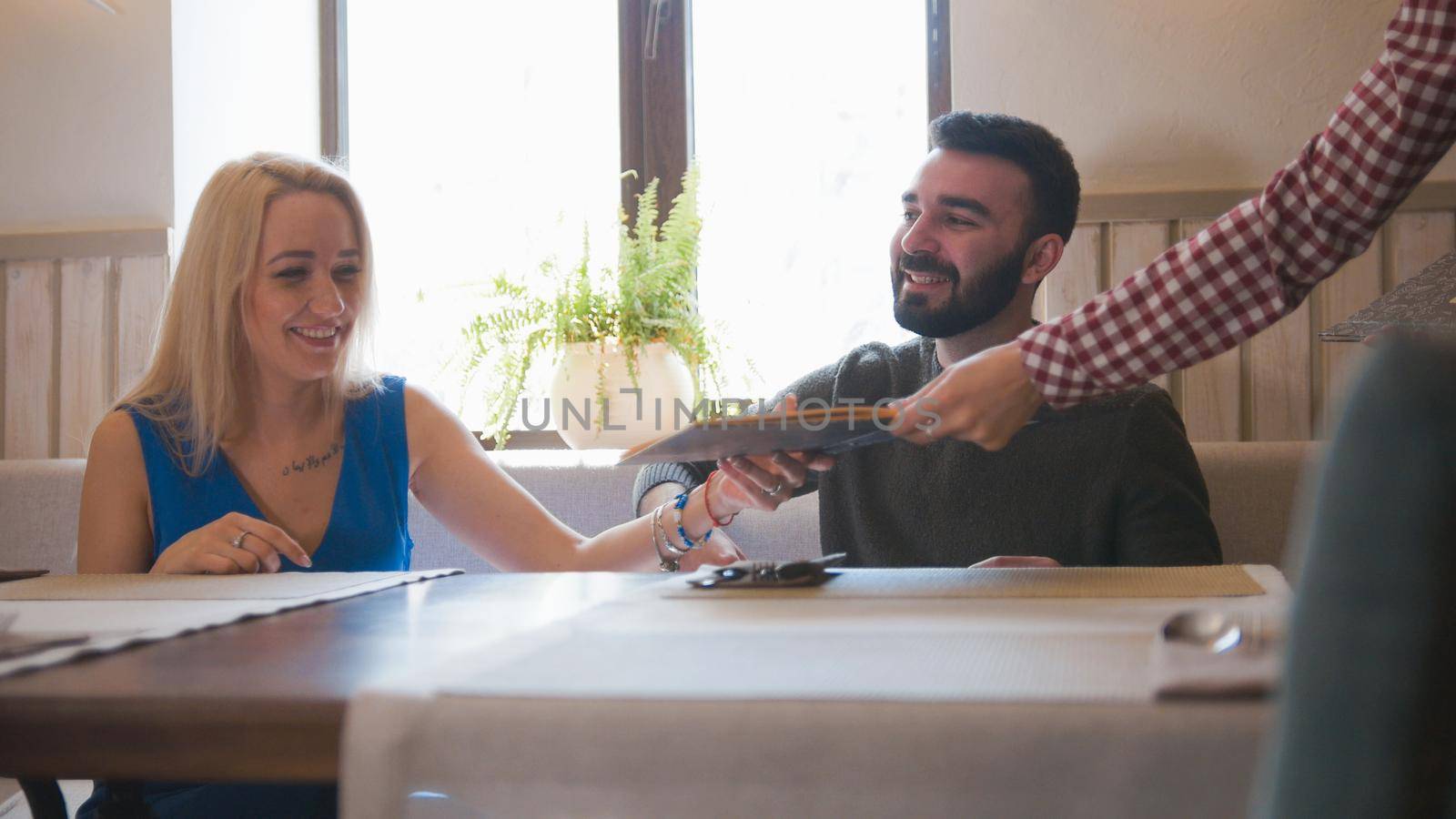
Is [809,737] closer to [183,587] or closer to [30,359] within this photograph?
[183,587]

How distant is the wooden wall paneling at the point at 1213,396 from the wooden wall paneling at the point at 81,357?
7.48ft

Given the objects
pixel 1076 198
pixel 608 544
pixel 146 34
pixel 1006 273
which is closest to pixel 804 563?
pixel 608 544

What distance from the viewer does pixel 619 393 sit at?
2.48 m

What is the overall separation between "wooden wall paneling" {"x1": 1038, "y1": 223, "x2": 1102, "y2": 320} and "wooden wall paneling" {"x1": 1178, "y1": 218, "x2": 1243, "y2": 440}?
175 millimetres

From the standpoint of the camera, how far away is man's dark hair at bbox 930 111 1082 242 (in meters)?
1.82

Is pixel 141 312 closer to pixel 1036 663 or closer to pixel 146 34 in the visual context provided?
pixel 146 34

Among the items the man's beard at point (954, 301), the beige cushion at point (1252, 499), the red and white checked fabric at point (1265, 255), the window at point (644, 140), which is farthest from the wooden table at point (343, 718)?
the window at point (644, 140)

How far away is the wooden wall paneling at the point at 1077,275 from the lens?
7.48 ft

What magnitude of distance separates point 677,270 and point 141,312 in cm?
118

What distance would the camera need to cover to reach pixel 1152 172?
91.4 inches

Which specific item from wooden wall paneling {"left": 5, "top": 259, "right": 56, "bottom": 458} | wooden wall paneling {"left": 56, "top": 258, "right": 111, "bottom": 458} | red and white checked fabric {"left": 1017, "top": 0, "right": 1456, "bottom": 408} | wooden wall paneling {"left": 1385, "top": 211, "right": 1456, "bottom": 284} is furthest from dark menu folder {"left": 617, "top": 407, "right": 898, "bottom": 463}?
wooden wall paneling {"left": 5, "top": 259, "right": 56, "bottom": 458}

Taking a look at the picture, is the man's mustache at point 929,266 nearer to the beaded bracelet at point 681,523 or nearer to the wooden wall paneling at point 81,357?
the beaded bracelet at point 681,523

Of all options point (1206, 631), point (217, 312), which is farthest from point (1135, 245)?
point (1206, 631)

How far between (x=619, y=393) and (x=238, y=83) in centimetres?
124
